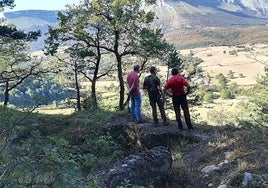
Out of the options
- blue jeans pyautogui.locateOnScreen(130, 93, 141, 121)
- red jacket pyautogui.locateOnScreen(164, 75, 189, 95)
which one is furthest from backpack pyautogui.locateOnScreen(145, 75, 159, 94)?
blue jeans pyautogui.locateOnScreen(130, 93, 141, 121)

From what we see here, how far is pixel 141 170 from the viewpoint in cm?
625

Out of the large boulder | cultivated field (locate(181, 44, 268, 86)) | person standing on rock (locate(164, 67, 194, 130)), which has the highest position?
person standing on rock (locate(164, 67, 194, 130))

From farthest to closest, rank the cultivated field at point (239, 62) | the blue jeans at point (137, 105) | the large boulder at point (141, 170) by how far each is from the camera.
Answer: the cultivated field at point (239, 62) → the blue jeans at point (137, 105) → the large boulder at point (141, 170)

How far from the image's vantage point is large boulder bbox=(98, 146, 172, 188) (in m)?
5.74

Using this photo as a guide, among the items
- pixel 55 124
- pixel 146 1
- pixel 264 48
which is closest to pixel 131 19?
pixel 146 1

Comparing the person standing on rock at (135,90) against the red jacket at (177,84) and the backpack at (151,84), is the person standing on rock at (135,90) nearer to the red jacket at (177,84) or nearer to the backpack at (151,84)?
the backpack at (151,84)

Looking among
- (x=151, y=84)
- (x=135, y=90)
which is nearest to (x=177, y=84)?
(x=151, y=84)


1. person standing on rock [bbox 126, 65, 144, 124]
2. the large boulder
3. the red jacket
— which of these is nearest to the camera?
the large boulder

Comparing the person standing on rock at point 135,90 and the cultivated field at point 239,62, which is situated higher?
the person standing on rock at point 135,90

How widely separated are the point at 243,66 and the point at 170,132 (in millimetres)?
137167

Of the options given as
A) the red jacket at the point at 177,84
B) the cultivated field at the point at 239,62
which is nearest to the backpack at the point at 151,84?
the red jacket at the point at 177,84

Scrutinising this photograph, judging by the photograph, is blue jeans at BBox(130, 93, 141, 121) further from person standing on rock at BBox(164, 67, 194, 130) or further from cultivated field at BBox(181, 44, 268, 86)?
cultivated field at BBox(181, 44, 268, 86)

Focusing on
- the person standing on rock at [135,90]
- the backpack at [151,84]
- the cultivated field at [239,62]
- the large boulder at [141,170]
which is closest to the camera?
the large boulder at [141,170]

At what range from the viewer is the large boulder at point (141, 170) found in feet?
18.8
